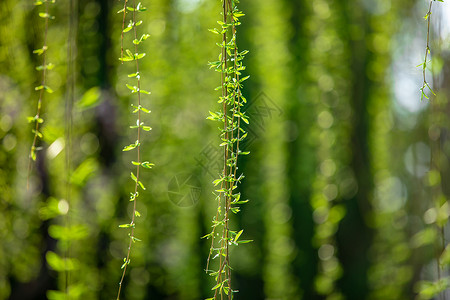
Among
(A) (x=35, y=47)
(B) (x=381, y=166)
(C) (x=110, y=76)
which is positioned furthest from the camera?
(B) (x=381, y=166)

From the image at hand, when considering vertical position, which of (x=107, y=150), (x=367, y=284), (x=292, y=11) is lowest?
(x=367, y=284)

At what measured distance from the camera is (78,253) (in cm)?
136

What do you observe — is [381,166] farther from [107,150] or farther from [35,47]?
[35,47]

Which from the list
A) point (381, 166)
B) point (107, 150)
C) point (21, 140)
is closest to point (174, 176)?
point (107, 150)

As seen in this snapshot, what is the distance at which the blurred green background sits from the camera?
4.36 ft

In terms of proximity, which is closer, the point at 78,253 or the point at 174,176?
the point at 78,253

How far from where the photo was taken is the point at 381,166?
57.9 inches

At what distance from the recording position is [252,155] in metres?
1.54

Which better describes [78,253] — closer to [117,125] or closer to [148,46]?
[117,125]

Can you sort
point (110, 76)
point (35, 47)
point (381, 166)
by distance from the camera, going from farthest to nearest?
point (381, 166)
point (110, 76)
point (35, 47)

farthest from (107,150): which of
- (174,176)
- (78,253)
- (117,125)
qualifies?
(78,253)

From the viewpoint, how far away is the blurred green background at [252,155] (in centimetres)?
133

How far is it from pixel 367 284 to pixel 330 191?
413mm

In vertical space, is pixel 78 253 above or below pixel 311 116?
below
